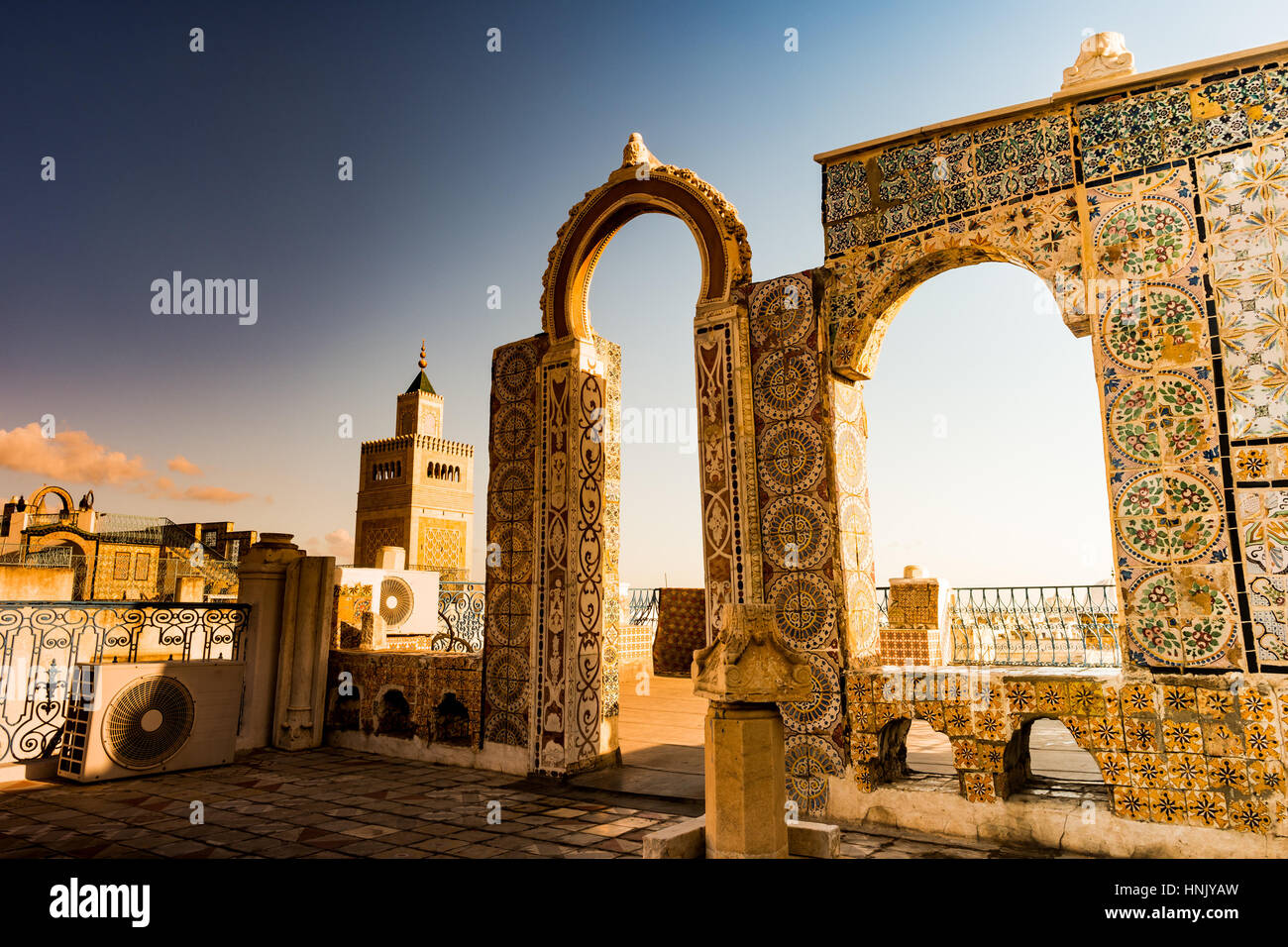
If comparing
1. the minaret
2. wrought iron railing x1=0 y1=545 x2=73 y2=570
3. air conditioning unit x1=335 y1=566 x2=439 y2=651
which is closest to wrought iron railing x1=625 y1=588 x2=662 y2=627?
air conditioning unit x1=335 y1=566 x2=439 y2=651

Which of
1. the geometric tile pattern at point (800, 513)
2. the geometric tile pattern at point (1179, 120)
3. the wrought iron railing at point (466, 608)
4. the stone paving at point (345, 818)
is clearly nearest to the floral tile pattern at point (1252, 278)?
the geometric tile pattern at point (1179, 120)

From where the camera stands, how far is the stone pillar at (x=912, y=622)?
410 inches

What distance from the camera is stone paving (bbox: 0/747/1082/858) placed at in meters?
4.11

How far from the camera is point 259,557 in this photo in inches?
311

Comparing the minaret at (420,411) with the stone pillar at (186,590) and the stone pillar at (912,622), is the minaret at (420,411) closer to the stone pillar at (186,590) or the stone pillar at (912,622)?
the stone pillar at (186,590)

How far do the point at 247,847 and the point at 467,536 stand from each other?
53.5 meters

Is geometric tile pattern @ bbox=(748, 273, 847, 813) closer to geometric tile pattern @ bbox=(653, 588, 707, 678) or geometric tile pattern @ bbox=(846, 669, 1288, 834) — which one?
A: geometric tile pattern @ bbox=(846, 669, 1288, 834)

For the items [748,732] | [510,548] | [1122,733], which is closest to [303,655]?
[510,548]

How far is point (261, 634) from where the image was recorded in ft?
24.9

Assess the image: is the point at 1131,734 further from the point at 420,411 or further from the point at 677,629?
the point at 420,411

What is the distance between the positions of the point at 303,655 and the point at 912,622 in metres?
8.20

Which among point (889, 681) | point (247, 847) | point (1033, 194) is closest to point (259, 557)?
point (247, 847)

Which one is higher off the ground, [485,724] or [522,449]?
[522,449]

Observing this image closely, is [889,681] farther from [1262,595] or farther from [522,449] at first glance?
[522,449]
